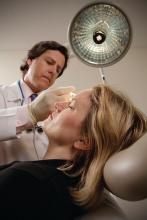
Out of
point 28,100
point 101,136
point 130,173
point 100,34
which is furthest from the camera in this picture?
point 28,100

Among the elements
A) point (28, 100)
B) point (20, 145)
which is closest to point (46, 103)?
point (20, 145)

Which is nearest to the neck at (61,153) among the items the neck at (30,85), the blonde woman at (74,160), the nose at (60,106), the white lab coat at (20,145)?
→ the blonde woman at (74,160)

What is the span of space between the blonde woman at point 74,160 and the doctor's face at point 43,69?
0.55m

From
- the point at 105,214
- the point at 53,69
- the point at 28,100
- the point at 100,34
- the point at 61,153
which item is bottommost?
the point at 105,214

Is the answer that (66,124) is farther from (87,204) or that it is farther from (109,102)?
(87,204)

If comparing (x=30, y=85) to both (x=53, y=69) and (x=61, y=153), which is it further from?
(x=61, y=153)

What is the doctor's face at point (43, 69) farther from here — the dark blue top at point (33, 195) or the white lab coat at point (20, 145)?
the dark blue top at point (33, 195)

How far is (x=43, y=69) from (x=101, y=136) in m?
0.80

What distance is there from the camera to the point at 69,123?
1.21 metres

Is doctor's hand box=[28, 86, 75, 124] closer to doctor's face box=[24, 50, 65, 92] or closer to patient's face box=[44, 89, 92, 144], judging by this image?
patient's face box=[44, 89, 92, 144]

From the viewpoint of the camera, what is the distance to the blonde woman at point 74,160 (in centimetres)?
90

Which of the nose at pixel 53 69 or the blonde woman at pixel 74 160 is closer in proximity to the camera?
the blonde woman at pixel 74 160

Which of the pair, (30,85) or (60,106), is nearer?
(60,106)

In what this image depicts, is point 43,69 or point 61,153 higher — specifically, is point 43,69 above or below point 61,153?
above
